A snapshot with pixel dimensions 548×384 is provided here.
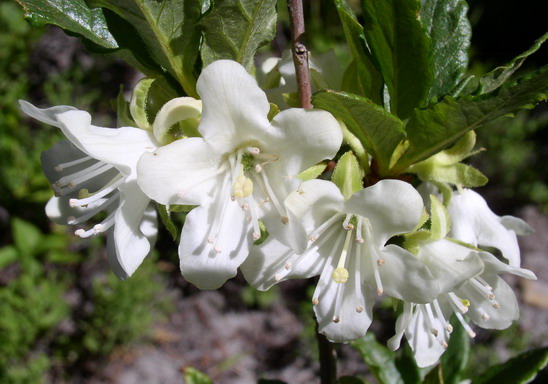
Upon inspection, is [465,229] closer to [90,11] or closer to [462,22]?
[462,22]

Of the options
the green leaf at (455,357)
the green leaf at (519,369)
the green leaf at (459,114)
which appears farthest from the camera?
the green leaf at (455,357)

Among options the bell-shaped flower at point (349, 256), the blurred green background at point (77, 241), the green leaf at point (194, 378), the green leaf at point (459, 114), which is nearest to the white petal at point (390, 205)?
the bell-shaped flower at point (349, 256)

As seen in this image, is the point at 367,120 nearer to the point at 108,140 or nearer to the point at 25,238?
the point at 108,140

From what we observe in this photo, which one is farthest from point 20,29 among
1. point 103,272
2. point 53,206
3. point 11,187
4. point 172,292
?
point 53,206

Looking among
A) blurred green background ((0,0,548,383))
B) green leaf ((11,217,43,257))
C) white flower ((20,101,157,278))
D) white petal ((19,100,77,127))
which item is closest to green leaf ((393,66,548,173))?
white flower ((20,101,157,278))

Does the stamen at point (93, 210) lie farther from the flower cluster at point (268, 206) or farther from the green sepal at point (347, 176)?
the green sepal at point (347, 176)
